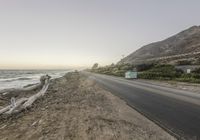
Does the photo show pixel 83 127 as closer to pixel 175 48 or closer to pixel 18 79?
pixel 18 79

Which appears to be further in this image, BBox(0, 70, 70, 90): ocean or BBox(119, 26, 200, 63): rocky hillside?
BBox(119, 26, 200, 63): rocky hillside

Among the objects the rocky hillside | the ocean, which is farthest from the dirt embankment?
the rocky hillside

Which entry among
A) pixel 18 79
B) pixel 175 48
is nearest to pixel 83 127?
pixel 18 79

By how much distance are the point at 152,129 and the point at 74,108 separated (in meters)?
4.61

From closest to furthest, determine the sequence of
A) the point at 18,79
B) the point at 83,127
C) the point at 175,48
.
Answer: the point at 83,127, the point at 18,79, the point at 175,48

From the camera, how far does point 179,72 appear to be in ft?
95.8

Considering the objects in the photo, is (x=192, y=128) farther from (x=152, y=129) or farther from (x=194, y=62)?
(x=194, y=62)

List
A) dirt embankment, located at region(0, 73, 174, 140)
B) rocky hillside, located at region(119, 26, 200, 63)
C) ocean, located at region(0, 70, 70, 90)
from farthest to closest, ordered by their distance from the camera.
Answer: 1. rocky hillside, located at region(119, 26, 200, 63)
2. ocean, located at region(0, 70, 70, 90)
3. dirt embankment, located at region(0, 73, 174, 140)

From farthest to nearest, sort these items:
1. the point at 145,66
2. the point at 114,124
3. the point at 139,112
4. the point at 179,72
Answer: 1. the point at 145,66
2. the point at 179,72
3. the point at 139,112
4. the point at 114,124

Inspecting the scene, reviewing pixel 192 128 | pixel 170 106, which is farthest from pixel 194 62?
pixel 192 128

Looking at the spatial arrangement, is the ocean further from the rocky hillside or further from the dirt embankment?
the rocky hillside

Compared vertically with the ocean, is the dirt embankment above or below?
above

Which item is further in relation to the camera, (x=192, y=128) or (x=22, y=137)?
(x=192, y=128)

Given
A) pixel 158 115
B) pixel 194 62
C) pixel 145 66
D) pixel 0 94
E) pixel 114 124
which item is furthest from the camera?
pixel 145 66
